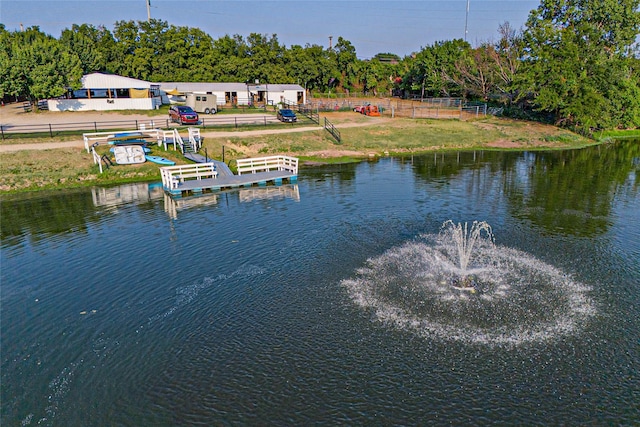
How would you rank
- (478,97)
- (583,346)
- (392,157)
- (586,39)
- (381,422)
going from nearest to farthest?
(381,422) < (583,346) < (392,157) < (586,39) < (478,97)

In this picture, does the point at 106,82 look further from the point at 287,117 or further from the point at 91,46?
the point at 287,117

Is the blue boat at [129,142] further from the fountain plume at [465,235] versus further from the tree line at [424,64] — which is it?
the fountain plume at [465,235]

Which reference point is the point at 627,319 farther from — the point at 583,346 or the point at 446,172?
the point at 446,172

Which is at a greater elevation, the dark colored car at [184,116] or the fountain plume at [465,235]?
the dark colored car at [184,116]

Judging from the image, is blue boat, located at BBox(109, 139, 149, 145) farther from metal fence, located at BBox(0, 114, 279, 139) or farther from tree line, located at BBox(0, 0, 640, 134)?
tree line, located at BBox(0, 0, 640, 134)

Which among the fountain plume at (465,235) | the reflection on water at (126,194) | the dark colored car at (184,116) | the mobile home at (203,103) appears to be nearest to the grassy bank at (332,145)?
the reflection on water at (126,194)

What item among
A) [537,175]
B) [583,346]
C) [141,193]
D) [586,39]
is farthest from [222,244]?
[586,39]
